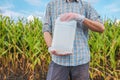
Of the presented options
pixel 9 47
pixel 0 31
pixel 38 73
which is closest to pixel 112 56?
pixel 38 73

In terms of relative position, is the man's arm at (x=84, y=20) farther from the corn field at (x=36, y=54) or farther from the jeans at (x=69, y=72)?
the corn field at (x=36, y=54)

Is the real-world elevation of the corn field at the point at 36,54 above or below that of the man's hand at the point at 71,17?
below

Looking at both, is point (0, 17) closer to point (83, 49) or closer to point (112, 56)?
point (112, 56)

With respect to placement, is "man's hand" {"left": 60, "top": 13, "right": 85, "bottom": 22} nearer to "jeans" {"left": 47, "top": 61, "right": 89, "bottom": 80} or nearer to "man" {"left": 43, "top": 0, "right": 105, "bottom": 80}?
"man" {"left": 43, "top": 0, "right": 105, "bottom": 80}

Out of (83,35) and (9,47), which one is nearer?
(83,35)

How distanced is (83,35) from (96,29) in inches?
4.0

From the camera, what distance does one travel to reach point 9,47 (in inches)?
175

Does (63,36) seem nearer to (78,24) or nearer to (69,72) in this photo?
(78,24)

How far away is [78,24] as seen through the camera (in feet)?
7.99

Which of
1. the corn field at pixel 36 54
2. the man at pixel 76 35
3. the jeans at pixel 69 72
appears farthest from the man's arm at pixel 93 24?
the corn field at pixel 36 54

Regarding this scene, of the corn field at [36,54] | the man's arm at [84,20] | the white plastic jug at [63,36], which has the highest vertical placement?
the man's arm at [84,20]

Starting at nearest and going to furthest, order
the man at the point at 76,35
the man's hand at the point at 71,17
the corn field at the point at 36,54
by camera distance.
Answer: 1. the man's hand at the point at 71,17
2. the man at the point at 76,35
3. the corn field at the point at 36,54

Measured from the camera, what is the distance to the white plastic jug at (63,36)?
2.32m

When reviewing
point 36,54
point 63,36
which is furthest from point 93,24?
point 36,54
